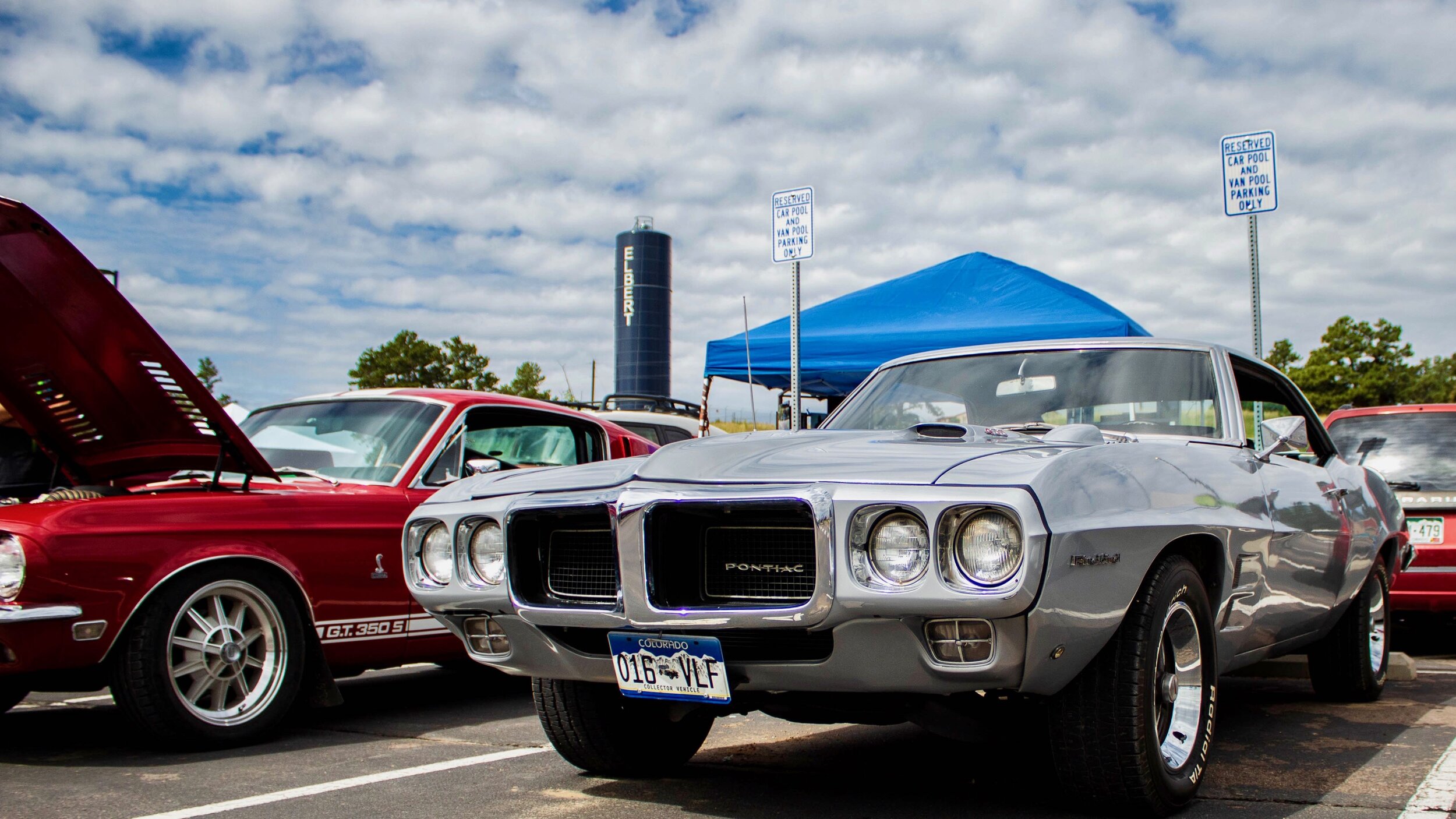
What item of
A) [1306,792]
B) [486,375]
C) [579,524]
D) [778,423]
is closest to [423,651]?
[579,524]

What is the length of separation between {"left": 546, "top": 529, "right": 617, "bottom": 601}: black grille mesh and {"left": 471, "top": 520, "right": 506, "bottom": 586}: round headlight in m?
0.15

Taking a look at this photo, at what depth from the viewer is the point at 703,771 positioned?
3.85 metres

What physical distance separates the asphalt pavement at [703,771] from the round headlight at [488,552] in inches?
26.3

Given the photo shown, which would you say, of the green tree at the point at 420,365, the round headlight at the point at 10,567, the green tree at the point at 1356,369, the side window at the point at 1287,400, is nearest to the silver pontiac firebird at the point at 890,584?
the side window at the point at 1287,400

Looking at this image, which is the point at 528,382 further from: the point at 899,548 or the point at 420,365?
the point at 899,548

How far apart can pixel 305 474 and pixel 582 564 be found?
2759mm

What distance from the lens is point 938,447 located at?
307cm

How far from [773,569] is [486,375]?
145 ft

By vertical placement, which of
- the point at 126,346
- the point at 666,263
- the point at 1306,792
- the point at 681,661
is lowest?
the point at 1306,792

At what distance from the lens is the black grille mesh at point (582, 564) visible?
3.08 meters

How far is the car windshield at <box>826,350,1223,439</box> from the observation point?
13.4ft

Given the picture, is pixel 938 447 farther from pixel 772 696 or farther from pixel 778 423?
pixel 778 423

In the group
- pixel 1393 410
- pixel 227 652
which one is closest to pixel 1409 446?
pixel 1393 410

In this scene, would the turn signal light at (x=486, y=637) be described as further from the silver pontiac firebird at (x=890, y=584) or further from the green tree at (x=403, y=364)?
the green tree at (x=403, y=364)
